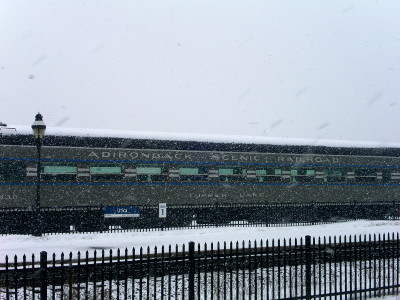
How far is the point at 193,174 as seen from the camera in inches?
863

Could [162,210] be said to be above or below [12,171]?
below

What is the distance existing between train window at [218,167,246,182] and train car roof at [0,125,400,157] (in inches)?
38.5

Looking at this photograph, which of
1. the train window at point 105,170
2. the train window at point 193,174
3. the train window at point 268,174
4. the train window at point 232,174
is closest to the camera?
the train window at point 105,170

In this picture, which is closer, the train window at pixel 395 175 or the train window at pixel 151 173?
the train window at pixel 151 173

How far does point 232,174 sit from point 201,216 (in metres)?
2.59

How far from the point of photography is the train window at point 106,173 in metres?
20.1

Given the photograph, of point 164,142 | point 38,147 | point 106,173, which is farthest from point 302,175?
point 38,147

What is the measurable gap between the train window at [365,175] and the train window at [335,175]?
835mm

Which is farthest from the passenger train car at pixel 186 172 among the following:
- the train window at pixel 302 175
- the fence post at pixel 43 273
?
the fence post at pixel 43 273

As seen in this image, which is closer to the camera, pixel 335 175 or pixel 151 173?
pixel 151 173

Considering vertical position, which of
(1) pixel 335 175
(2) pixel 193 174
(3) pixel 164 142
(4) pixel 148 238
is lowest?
(4) pixel 148 238

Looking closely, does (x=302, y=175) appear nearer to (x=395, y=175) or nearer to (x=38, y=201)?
(x=395, y=175)

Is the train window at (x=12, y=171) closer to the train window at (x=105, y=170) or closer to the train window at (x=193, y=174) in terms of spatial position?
the train window at (x=105, y=170)

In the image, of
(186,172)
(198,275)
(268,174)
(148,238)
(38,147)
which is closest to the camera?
(198,275)
